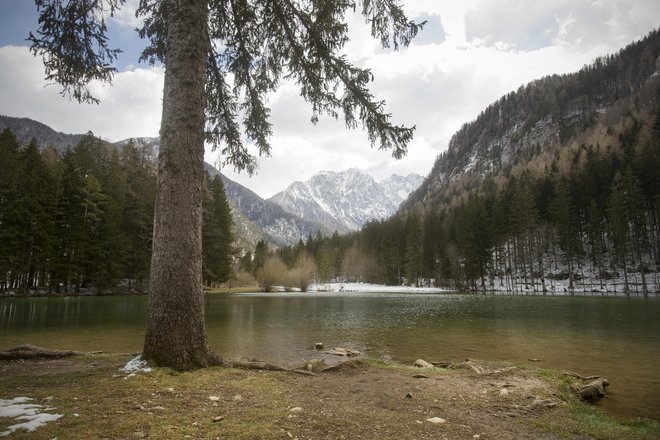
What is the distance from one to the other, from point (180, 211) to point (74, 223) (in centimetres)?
4666

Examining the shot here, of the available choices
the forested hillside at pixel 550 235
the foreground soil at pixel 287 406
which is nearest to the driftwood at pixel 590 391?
the foreground soil at pixel 287 406

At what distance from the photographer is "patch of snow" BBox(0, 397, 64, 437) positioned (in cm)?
314

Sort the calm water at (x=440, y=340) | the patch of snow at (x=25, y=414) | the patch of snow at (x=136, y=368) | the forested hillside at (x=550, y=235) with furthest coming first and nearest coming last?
the forested hillside at (x=550, y=235) → the calm water at (x=440, y=340) → the patch of snow at (x=136, y=368) → the patch of snow at (x=25, y=414)

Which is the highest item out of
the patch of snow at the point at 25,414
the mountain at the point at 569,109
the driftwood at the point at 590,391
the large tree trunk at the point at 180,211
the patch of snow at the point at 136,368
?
the mountain at the point at 569,109

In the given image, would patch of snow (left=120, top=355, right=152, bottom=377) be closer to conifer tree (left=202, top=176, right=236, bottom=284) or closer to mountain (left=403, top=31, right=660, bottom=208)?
conifer tree (left=202, top=176, right=236, bottom=284)

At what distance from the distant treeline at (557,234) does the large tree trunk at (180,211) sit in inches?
2580

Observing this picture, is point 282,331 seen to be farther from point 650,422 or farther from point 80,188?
point 80,188

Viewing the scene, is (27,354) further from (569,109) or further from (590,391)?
(569,109)

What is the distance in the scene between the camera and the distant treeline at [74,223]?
122ft

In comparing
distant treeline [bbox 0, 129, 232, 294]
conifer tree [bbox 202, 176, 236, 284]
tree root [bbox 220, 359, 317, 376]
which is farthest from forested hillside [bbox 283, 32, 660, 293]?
tree root [bbox 220, 359, 317, 376]

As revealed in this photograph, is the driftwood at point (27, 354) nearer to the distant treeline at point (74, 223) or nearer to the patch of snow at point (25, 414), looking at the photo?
the patch of snow at point (25, 414)

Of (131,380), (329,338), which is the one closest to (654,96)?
(329,338)

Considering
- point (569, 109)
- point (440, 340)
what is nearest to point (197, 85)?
point (440, 340)

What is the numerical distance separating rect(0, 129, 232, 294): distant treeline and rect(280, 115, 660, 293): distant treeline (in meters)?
50.0
